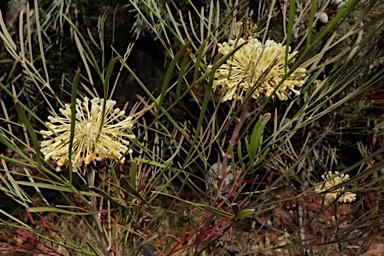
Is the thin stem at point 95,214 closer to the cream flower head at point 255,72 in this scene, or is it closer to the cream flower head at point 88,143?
the cream flower head at point 88,143

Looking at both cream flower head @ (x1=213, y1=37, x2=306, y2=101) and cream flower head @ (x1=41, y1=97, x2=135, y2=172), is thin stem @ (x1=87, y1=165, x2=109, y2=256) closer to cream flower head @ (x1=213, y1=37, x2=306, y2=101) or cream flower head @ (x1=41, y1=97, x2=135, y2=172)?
cream flower head @ (x1=41, y1=97, x2=135, y2=172)

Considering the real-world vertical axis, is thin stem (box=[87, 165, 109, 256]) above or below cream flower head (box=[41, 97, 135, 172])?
below

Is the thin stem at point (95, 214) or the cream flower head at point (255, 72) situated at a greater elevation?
the cream flower head at point (255, 72)

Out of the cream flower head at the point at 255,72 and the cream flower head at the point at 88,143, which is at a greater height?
the cream flower head at the point at 255,72

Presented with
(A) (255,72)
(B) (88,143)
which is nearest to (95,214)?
(B) (88,143)

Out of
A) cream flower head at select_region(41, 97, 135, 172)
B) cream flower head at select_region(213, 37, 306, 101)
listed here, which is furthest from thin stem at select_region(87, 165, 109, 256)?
cream flower head at select_region(213, 37, 306, 101)

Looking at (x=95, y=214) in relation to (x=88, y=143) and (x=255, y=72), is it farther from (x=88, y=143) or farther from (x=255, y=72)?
(x=255, y=72)

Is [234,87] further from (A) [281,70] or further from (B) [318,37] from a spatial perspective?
(B) [318,37]

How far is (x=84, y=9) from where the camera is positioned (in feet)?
5.38

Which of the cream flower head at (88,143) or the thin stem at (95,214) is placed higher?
the cream flower head at (88,143)

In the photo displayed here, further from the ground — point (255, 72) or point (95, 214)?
point (255, 72)

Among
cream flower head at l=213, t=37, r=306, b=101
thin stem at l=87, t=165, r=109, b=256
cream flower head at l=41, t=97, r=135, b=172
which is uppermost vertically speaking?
cream flower head at l=213, t=37, r=306, b=101

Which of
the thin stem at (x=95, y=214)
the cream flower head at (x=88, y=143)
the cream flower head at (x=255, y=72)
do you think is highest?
the cream flower head at (x=255, y=72)

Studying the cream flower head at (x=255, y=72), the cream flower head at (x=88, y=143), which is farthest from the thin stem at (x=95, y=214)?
the cream flower head at (x=255, y=72)
